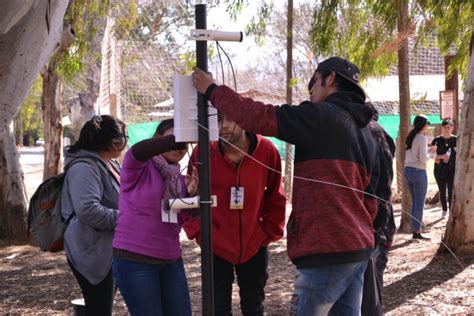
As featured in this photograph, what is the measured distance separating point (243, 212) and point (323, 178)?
1.33 m

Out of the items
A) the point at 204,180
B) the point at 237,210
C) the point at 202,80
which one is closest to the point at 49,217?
the point at 237,210

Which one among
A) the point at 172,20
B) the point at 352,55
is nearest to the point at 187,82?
the point at 352,55

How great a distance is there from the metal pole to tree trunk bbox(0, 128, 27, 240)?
28.5ft

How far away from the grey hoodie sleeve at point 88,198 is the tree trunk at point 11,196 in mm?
7315

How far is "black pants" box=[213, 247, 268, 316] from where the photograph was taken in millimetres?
4809

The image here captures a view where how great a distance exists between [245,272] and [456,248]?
465cm

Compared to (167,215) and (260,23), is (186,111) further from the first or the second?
(260,23)

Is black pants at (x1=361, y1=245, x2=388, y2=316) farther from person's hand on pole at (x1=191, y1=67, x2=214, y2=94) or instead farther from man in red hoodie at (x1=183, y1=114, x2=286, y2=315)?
person's hand on pole at (x1=191, y1=67, x2=214, y2=94)

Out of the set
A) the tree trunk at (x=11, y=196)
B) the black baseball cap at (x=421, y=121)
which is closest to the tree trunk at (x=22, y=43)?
the black baseball cap at (x=421, y=121)

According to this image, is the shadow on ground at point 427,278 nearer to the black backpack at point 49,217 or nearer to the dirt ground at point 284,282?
the dirt ground at point 284,282

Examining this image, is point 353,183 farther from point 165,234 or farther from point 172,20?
point 172,20

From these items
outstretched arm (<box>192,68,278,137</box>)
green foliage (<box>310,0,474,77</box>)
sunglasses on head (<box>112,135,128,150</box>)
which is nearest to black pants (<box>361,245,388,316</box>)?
outstretched arm (<box>192,68,278,137</box>)

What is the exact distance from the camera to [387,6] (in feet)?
34.1

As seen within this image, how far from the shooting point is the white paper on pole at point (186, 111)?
3.37 m
